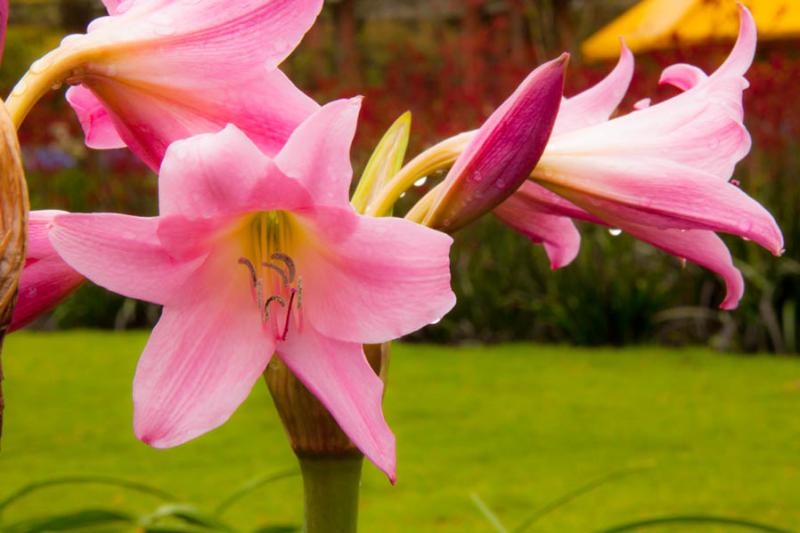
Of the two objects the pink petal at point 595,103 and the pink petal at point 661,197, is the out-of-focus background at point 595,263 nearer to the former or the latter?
the pink petal at point 595,103

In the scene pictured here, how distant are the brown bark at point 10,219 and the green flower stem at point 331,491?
188 millimetres

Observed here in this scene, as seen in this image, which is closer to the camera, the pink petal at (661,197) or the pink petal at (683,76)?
the pink petal at (661,197)

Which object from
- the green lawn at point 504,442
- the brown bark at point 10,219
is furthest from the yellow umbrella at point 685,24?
the green lawn at point 504,442

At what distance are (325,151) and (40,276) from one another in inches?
5.1

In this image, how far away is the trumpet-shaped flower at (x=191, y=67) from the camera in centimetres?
41

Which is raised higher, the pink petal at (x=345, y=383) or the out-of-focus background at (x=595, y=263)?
the pink petal at (x=345, y=383)

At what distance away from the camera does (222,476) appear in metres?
2.25

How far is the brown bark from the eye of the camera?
13.2 inches

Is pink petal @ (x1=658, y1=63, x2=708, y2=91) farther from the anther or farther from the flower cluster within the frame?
the anther

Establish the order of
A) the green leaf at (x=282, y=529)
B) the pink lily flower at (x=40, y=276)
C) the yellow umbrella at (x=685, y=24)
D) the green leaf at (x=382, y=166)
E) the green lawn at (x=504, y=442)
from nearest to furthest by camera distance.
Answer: the pink lily flower at (x=40, y=276)
the green leaf at (x=382, y=166)
the green leaf at (x=282, y=529)
the green lawn at (x=504, y=442)
the yellow umbrella at (x=685, y=24)

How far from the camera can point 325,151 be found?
0.40m

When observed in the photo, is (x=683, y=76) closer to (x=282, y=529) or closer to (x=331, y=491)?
(x=331, y=491)

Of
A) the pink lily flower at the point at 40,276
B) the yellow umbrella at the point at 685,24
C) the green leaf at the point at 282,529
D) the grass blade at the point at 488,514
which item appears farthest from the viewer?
the yellow umbrella at the point at 685,24

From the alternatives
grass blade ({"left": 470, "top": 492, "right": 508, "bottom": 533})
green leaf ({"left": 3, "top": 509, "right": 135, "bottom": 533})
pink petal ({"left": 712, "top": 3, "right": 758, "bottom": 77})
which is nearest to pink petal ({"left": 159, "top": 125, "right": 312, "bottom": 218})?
pink petal ({"left": 712, "top": 3, "right": 758, "bottom": 77})
